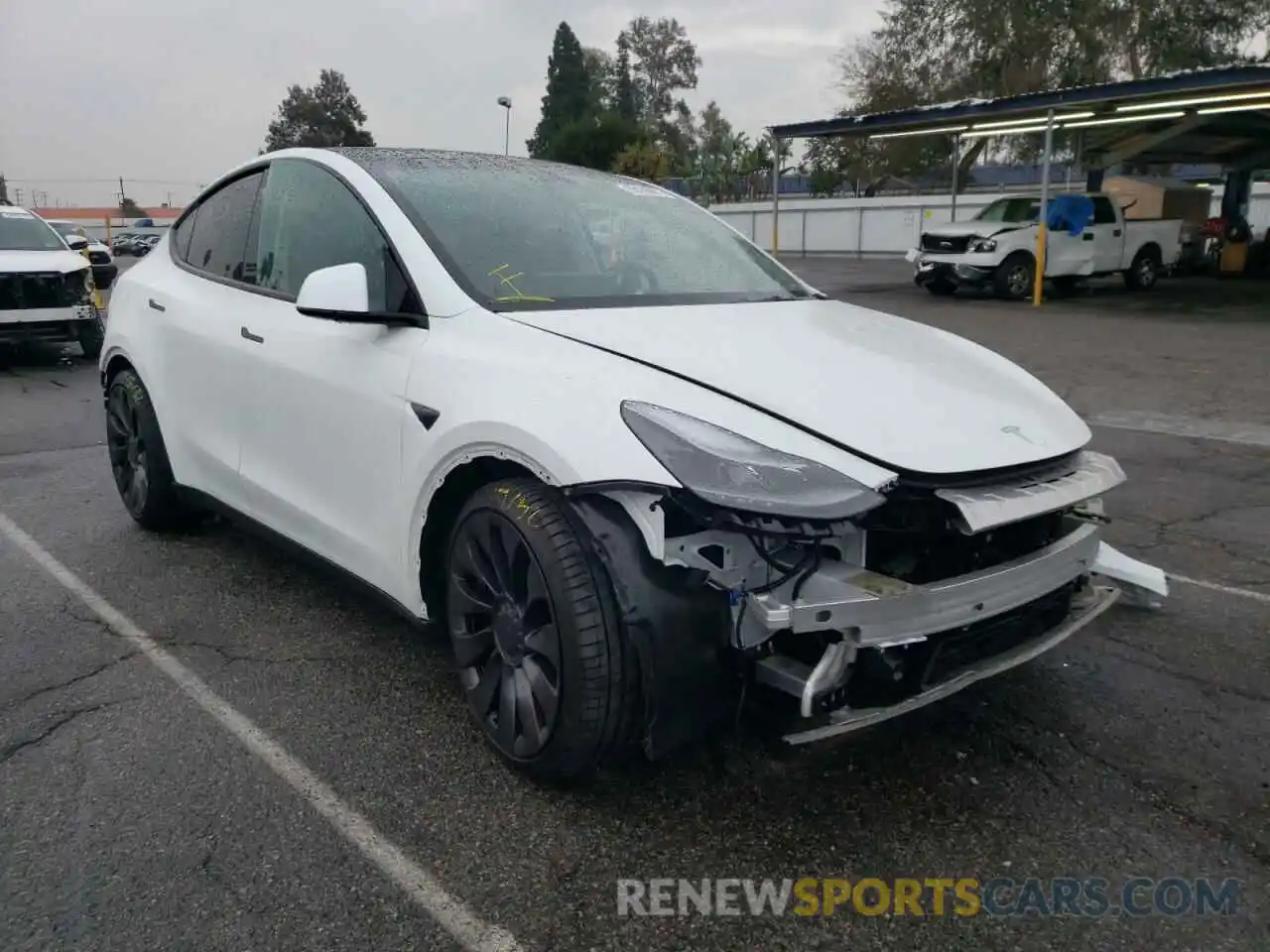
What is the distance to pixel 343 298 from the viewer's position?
3.07 meters

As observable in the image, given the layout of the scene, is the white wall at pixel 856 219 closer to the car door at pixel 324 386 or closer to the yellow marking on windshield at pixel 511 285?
the car door at pixel 324 386

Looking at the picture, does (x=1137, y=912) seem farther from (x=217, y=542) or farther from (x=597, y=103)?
(x=597, y=103)

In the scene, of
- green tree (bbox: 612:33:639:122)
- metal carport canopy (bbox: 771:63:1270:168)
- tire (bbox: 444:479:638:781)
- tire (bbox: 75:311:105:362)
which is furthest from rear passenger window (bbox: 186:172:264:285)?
green tree (bbox: 612:33:639:122)

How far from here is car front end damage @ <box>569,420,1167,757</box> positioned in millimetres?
2359

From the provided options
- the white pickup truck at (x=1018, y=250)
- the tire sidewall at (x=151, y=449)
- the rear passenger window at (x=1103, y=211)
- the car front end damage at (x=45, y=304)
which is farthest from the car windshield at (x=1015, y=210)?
the tire sidewall at (x=151, y=449)

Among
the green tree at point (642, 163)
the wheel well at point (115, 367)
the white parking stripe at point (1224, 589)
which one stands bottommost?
the white parking stripe at point (1224, 589)

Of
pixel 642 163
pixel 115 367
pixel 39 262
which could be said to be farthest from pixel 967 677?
pixel 642 163

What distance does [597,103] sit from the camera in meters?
85.0

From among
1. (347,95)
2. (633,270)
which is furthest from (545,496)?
(347,95)

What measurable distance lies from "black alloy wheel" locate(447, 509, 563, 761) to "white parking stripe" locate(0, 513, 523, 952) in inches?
16.6

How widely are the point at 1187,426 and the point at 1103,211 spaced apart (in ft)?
42.4

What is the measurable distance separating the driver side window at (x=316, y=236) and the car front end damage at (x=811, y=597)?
116 centimetres

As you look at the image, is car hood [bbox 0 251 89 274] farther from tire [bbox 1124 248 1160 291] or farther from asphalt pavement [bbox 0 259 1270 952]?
tire [bbox 1124 248 1160 291]

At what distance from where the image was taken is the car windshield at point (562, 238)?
3281 mm
